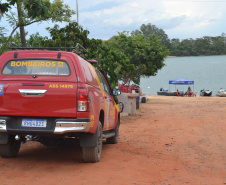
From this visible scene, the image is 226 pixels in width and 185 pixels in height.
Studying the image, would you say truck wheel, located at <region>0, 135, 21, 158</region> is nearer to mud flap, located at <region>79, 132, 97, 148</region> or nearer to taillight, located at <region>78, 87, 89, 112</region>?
mud flap, located at <region>79, 132, 97, 148</region>

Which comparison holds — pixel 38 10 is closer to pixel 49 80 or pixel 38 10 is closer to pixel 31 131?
pixel 49 80

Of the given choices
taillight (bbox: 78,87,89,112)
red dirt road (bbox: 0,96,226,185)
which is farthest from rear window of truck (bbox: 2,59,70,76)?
red dirt road (bbox: 0,96,226,185)

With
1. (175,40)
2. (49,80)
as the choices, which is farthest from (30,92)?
(175,40)

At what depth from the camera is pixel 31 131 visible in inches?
265

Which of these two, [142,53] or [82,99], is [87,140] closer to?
[82,99]

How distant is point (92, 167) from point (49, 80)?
5.52ft

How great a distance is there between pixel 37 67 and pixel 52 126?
3.47 ft

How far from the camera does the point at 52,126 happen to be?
6715mm

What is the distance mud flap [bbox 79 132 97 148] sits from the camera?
283 inches

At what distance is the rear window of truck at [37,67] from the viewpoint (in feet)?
22.9

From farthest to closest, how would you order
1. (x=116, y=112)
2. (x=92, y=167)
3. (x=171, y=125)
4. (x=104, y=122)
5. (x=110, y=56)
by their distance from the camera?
(x=110, y=56)
(x=171, y=125)
(x=116, y=112)
(x=104, y=122)
(x=92, y=167)

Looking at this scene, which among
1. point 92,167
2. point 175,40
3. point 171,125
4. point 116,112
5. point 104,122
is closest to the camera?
point 92,167

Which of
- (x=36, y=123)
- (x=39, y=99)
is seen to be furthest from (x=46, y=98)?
(x=36, y=123)

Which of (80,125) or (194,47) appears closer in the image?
(80,125)
